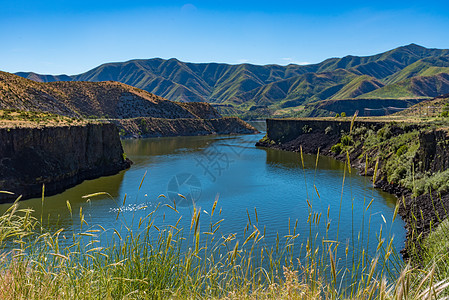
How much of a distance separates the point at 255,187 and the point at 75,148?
18211 millimetres

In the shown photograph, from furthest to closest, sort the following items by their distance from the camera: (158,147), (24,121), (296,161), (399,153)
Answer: (158,147)
(296,161)
(399,153)
(24,121)

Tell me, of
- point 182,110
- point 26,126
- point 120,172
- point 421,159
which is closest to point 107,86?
point 182,110

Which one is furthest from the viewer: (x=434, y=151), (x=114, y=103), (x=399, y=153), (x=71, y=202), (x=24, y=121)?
(x=114, y=103)

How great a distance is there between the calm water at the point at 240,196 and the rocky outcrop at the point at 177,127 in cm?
4255

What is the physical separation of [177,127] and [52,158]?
70559 mm

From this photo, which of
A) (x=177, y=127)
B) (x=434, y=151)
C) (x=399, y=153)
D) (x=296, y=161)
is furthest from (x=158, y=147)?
(x=434, y=151)

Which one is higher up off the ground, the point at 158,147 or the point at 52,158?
the point at 52,158

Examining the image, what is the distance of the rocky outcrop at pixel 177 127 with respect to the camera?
9325 cm

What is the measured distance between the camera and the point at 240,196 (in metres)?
28.7

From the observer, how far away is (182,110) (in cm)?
11550

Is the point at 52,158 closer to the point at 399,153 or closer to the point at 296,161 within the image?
the point at 296,161

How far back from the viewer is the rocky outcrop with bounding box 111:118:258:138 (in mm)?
93250

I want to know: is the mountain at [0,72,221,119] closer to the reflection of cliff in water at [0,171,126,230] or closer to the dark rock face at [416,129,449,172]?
the reflection of cliff in water at [0,171,126,230]

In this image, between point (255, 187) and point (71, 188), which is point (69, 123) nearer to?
point (71, 188)
